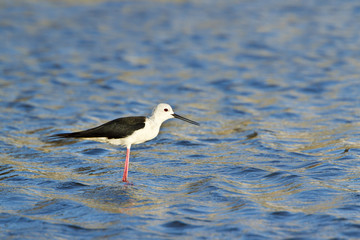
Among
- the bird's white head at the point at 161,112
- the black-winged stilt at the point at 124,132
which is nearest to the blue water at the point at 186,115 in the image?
the black-winged stilt at the point at 124,132

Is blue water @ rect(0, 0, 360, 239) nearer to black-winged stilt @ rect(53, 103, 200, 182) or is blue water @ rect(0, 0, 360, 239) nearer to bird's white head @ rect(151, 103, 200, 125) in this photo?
black-winged stilt @ rect(53, 103, 200, 182)

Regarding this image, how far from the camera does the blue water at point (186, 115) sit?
7.24 metres

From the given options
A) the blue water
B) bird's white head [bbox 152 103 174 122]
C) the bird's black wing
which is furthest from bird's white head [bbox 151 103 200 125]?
the blue water

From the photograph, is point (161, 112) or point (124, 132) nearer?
point (124, 132)

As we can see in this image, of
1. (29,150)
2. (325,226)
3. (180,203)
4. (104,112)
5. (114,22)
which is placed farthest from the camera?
(114,22)

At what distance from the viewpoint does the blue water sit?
7.24m

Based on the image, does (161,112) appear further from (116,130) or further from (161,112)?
(116,130)

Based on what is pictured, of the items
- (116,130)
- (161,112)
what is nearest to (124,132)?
(116,130)

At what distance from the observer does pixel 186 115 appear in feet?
40.9

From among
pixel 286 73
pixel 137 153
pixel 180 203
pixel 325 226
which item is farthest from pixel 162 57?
pixel 325 226

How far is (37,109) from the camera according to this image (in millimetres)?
12859

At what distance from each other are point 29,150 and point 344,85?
304 inches

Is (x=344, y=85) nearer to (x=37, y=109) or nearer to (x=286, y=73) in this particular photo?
(x=286, y=73)

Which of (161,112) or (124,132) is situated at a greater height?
(161,112)
